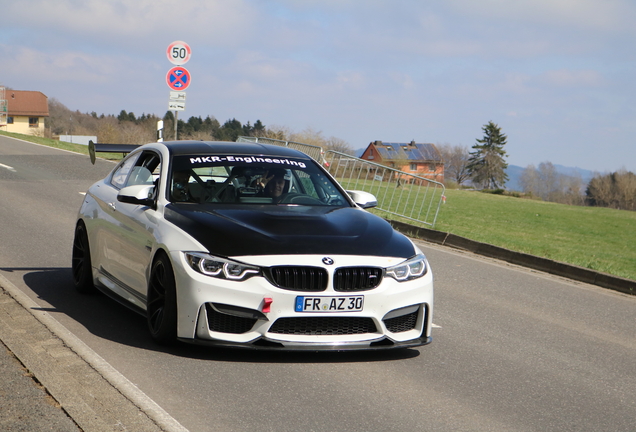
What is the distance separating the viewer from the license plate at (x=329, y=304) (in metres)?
5.53

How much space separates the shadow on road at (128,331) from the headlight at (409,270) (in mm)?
713

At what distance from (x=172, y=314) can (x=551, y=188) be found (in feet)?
526

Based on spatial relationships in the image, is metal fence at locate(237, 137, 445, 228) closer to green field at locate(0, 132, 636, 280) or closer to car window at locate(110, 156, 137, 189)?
green field at locate(0, 132, 636, 280)

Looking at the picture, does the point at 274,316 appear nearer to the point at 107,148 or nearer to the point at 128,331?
the point at 128,331

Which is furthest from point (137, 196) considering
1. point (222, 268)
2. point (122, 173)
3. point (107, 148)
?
point (107, 148)

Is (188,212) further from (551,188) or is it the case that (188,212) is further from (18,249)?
(551,188)

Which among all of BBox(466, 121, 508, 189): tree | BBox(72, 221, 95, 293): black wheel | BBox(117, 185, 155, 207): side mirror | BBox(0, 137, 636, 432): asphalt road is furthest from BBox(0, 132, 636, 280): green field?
BBox(466, 121, 508, 189): tree

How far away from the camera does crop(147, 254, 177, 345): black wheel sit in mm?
5797

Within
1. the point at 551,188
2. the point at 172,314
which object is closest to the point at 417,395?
the point at 172,314

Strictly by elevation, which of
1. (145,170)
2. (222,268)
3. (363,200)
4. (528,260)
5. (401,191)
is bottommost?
(528,260)

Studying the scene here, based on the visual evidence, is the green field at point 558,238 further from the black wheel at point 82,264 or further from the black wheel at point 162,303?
the black wheel at point 162,303

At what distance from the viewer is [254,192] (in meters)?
6.99

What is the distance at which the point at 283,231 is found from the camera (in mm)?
5887

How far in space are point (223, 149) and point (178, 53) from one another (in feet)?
39.0
